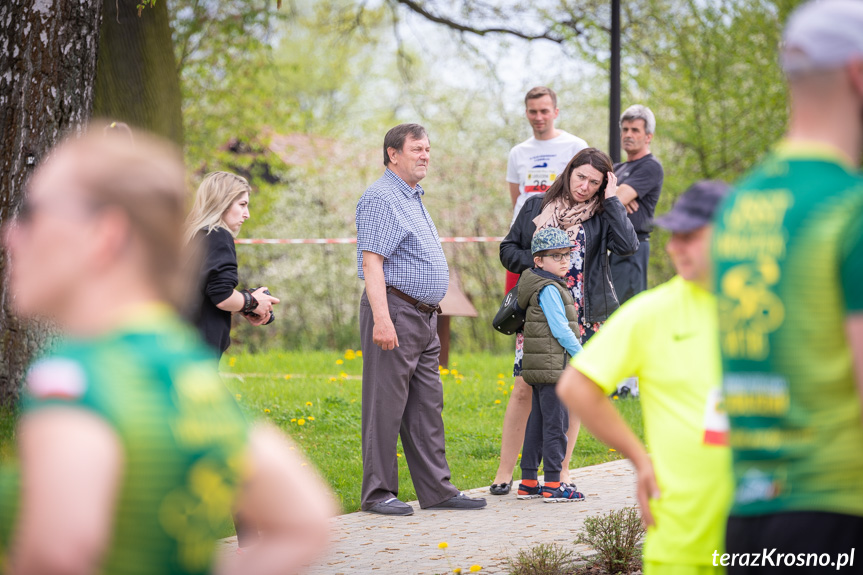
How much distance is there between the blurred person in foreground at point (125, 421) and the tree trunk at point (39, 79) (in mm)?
5977

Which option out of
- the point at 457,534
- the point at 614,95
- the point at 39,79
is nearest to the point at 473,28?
the point at 614,95

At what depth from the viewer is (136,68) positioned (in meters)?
11.0

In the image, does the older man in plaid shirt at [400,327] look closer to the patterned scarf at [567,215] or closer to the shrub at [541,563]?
the patterned scarf at [567,215]

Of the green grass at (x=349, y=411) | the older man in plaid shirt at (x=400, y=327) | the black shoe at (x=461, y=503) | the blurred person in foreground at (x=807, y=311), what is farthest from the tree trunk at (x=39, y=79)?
the blurred person in foreground at (x=807, y=311)

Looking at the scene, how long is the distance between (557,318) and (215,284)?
2.19 m

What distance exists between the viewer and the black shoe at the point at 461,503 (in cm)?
629

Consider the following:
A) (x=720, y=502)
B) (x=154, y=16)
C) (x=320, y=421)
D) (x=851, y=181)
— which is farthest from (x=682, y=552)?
(x=154, y=16)

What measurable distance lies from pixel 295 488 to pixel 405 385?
459cm

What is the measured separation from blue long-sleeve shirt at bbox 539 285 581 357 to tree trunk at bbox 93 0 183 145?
6.44 metres

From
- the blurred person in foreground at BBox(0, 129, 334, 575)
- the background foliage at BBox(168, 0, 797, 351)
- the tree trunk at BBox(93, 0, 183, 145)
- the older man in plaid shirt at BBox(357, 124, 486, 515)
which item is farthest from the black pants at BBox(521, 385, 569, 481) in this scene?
the background foliage at BBox(168, 0, 797, 351)

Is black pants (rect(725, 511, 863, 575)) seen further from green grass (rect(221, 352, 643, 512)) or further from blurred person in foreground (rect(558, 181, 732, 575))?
green grass (rect(221, 352, 643, 512))

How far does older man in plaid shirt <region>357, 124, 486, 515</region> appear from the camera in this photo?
6.14 meters

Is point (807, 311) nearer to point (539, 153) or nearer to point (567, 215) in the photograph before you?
point (567, 215)

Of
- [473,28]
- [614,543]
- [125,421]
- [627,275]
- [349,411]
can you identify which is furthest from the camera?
[473,28]
